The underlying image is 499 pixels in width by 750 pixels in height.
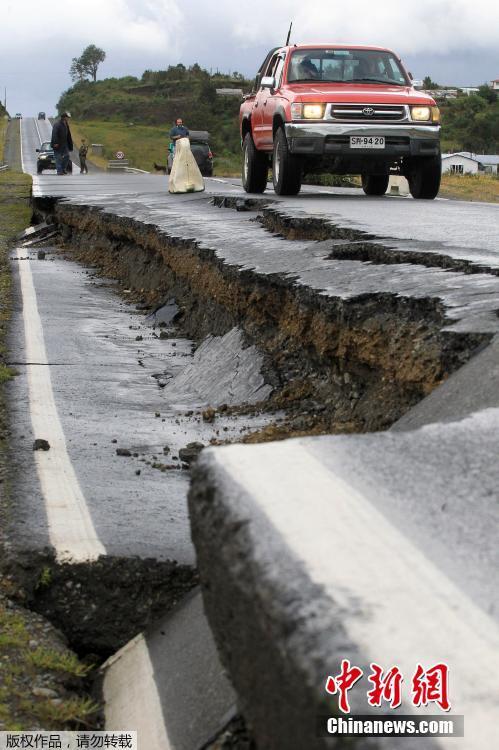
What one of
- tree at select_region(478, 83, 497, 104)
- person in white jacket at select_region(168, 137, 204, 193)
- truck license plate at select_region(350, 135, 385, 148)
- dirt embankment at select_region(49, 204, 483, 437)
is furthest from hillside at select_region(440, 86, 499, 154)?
dirt embankment at select_region(49, 204, 483, 437)

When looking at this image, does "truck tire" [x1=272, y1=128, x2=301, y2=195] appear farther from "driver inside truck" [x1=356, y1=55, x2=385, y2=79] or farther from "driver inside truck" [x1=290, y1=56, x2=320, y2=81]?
"driver inside truck" [x1=356, y1=55, x2=385, y2=79]

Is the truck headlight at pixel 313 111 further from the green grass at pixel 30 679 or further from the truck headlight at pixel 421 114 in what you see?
the green grass at pixel 30 679

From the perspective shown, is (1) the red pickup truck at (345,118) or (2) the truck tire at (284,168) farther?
(2) the truck tire at (284,168)

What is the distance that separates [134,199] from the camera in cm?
1655

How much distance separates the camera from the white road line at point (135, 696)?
8.71ft

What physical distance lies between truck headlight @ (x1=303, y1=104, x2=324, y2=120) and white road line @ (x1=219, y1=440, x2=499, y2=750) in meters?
11.1

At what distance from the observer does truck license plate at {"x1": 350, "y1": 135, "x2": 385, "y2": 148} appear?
1293 centimetres

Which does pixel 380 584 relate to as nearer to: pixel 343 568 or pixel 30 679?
pixel 343 568

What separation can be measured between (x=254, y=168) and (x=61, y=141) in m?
15.0

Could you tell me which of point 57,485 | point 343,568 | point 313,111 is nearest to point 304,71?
point 313,111

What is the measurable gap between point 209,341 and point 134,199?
32.3 feet

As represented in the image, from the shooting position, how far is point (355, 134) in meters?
12.9

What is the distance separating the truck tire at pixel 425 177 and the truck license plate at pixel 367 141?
1032 mm

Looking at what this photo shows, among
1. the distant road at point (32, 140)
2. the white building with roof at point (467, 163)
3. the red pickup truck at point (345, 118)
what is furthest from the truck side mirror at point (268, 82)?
the white building with roof at point (467, 163)
